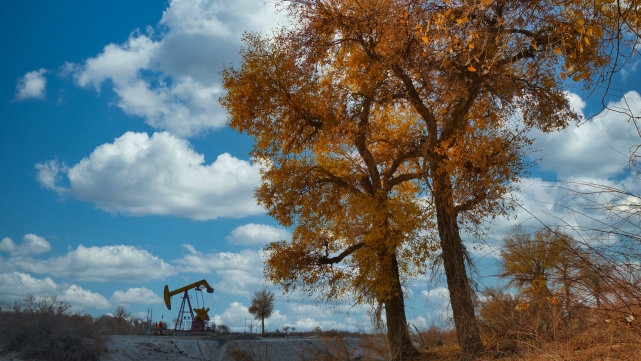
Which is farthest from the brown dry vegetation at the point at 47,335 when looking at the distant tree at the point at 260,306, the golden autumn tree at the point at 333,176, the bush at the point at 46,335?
the distant tree at the point at 260,306

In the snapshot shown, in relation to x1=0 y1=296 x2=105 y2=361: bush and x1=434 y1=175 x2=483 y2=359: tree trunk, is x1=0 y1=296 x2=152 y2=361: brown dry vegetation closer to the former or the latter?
x1=0 y1=296 x2=105 y2=361: bush

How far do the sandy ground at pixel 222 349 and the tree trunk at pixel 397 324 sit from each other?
143 cm

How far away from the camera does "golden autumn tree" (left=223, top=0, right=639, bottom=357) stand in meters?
11.4

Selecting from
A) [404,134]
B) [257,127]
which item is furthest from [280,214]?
[404,134]

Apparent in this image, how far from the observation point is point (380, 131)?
14398 mm

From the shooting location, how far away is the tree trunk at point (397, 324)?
12.8 m

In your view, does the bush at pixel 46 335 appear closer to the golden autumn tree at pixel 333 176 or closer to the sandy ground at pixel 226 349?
the sandy ground at pixel 226 349

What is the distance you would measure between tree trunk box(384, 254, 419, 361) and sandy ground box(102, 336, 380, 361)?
1.43 metres

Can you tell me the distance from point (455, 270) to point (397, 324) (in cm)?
292

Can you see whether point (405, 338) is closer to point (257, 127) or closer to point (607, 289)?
point (257, 127)

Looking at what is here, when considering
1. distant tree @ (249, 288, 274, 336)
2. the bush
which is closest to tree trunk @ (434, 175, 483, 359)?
the bush

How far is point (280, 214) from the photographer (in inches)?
544

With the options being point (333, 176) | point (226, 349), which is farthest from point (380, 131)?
point (226, 349)

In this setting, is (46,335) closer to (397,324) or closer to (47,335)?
(47,335)
